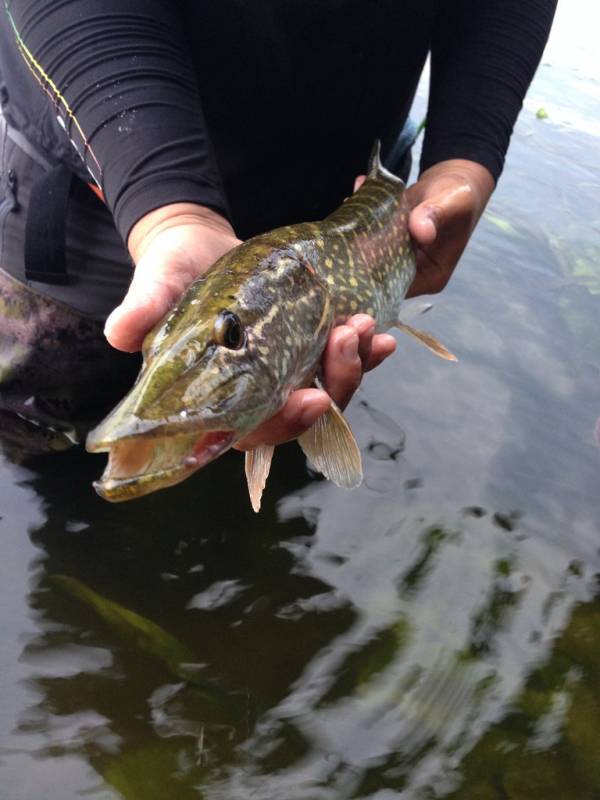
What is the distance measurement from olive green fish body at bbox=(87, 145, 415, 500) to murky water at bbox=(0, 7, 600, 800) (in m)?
0.88

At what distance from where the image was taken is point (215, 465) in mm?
2902

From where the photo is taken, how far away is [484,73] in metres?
2.55

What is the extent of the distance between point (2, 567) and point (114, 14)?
1.56 meters

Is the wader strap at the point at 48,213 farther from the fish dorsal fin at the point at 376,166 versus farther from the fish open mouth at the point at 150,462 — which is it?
the fish open mouth at the point at 150,462

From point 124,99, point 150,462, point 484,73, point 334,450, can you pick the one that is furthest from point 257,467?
point 484,73

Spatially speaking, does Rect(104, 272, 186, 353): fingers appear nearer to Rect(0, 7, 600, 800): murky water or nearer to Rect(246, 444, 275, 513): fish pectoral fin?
Rect(246, 444, 275, 513): fish pectoral fin

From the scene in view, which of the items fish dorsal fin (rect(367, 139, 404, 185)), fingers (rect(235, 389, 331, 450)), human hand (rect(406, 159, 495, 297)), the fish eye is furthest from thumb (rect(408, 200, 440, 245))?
the fish eye

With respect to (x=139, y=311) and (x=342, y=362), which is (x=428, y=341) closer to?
(x=342, y=362)

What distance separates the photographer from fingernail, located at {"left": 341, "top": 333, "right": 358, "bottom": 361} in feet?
5.87

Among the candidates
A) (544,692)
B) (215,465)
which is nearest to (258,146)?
(215,465)

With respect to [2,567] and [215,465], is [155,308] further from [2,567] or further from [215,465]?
[215,465]

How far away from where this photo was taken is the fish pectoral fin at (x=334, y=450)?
6.00ft

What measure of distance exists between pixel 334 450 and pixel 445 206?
100cm

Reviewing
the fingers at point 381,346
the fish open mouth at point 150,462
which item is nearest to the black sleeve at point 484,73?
the fingers at point 381,346
